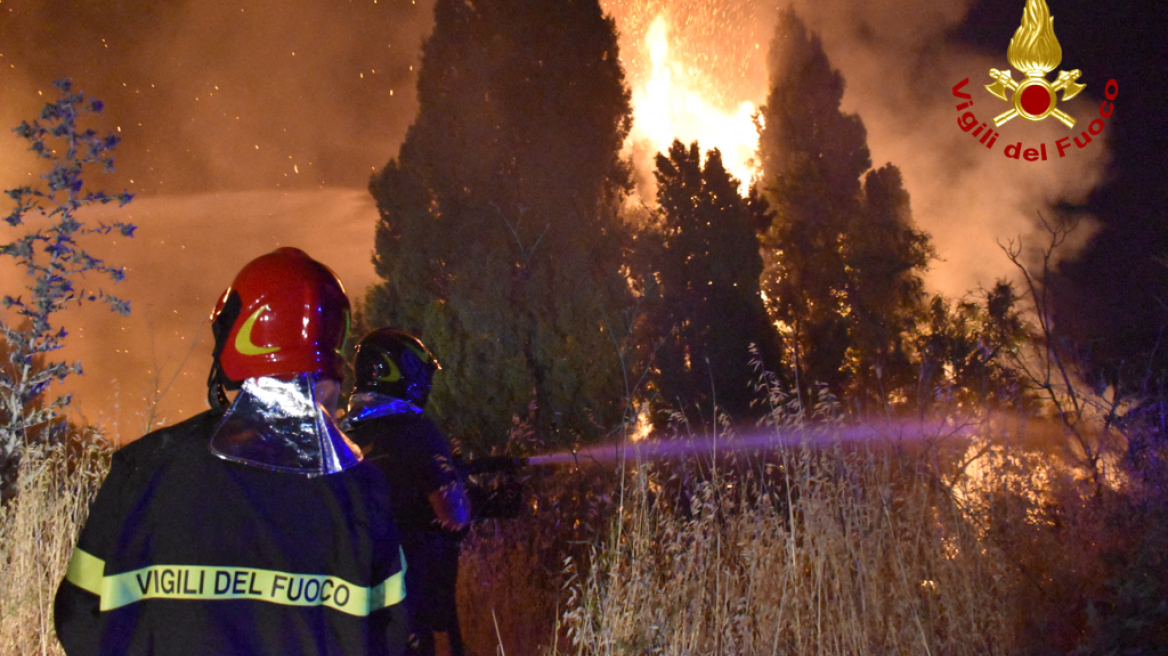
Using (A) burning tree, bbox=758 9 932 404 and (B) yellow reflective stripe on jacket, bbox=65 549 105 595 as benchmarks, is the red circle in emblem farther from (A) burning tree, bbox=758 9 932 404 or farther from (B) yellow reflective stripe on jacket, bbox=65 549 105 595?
(B) yellow reflective stripe on jacket, bbox=65 549 105 595

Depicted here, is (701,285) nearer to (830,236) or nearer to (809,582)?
(830,236)

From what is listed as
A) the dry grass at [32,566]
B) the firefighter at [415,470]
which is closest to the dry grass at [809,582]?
the firefighter at [415,470]

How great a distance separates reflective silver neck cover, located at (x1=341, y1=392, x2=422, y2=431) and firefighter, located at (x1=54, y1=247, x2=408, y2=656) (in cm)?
163

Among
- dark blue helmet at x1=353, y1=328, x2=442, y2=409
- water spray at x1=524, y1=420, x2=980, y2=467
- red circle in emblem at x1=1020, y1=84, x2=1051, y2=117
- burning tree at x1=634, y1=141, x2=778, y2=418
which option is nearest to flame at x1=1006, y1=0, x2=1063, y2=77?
red circle in emblem at x1=1020, y1=84, x2=1051, y2=117

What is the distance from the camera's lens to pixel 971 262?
18.5 meters

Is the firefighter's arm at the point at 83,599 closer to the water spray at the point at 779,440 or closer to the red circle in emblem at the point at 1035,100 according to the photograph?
the water spray at the point at 779,440

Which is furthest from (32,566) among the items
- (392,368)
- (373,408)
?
(392,368)

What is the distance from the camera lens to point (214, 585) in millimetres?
1325

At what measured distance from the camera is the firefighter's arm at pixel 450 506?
2.79 metres

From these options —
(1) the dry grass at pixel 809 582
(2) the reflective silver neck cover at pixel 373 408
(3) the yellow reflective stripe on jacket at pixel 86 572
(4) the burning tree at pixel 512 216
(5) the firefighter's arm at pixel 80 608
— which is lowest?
(5) the firefighter's arm at pixel 80 608

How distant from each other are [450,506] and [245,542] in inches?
58.5

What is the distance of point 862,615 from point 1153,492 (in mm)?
2098

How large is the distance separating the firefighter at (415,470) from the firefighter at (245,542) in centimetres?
141

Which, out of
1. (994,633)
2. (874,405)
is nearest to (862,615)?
(994,633)
